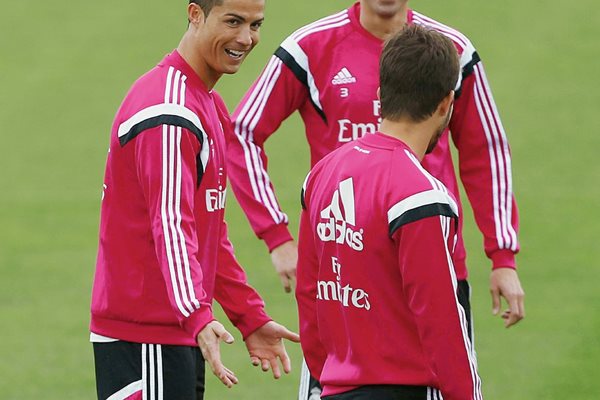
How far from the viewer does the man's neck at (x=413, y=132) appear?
15.4 feet

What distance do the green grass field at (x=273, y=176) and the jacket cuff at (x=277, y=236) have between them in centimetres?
213

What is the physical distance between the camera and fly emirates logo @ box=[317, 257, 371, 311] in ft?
15.4

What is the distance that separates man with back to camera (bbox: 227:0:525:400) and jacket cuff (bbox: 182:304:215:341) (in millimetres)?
1483

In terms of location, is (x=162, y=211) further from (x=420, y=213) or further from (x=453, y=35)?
(x=453, y=35)

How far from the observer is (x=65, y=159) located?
15.5 meters

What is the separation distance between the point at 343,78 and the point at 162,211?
167 centimetres

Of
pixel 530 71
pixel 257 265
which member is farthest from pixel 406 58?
pixel 530 71

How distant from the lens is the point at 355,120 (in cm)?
628

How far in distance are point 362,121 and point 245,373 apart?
12.3ft

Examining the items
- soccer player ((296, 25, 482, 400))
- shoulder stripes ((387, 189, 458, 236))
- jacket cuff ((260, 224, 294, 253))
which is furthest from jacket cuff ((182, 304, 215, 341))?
jacket cuff ((260, 224, 294, 253))

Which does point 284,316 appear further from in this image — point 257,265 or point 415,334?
point 415,334

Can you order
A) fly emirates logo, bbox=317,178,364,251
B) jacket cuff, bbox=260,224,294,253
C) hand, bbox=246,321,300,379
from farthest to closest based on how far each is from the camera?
jacket cuff, bbox=260,224,294,253
hand, bbox=246,321,300,379
fly emirates logo, bbox=317,178,364,251

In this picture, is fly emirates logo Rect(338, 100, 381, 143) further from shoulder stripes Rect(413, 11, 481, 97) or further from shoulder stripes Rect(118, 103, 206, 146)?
shoulder stripes Rect(118, 103, 206, 146)

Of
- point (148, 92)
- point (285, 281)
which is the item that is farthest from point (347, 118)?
Answer: point (148, 92)
